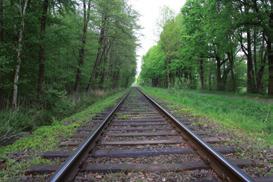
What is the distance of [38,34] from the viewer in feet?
30.4

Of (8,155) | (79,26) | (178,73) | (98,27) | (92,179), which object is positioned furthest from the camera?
(178,73)

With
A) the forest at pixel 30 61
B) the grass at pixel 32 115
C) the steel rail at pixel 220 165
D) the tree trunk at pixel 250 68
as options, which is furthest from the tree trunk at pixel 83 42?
the tree trunk at pixel 250 68

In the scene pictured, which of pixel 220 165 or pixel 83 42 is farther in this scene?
pixel 83 42

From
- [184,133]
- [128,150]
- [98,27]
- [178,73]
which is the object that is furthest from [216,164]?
[178,73]

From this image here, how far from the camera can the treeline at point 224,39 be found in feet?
54.5

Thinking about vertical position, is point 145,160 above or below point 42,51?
below

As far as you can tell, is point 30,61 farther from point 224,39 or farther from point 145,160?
point 224,39

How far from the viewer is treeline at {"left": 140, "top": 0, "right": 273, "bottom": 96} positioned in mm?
16625

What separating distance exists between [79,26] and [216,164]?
1663 centimetres

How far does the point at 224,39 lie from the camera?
18.7 m

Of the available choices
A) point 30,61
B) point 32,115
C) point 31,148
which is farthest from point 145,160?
point 30,61

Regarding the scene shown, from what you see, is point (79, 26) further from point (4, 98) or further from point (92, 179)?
point (92, 179)

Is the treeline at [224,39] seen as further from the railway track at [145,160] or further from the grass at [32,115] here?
the railway track at [145,160]

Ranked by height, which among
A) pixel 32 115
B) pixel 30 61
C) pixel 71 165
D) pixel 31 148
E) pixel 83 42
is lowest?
pixel 31 148
